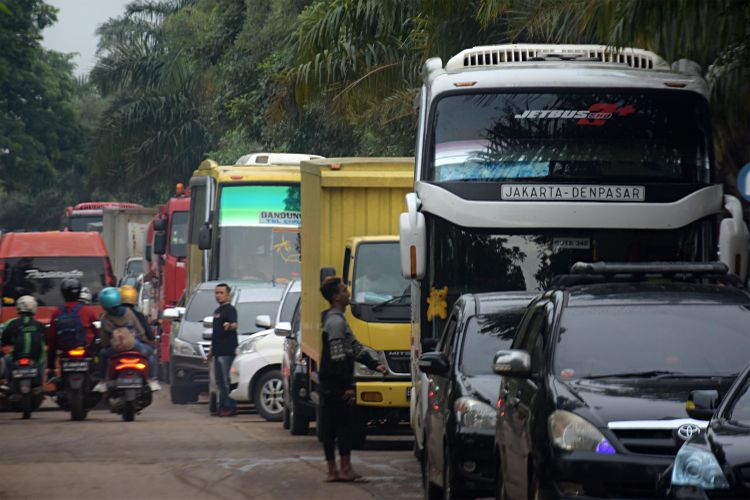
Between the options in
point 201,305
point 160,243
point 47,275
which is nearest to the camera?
point 201,305

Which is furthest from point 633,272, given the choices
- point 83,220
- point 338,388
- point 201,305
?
point 83,220

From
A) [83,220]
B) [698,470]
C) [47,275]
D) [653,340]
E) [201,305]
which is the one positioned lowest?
[698,470]

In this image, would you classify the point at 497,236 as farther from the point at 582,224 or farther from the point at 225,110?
the point at 225,110

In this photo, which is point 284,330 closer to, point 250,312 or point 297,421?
point 297,421

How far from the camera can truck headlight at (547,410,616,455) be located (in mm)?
8695

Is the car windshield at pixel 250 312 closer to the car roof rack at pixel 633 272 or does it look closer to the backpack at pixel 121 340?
the backpack at pixel 121 340

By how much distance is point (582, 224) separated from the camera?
575 inches

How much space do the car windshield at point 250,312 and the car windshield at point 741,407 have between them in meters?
18.6

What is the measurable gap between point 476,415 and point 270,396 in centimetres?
1212

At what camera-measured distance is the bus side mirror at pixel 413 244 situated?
1465cm

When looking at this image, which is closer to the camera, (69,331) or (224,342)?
(69,331)

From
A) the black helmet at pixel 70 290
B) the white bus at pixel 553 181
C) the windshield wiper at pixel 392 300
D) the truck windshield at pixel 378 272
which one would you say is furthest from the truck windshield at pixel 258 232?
the white bus at pixel 553 181

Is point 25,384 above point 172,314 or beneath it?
beneath

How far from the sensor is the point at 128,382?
22141mm
